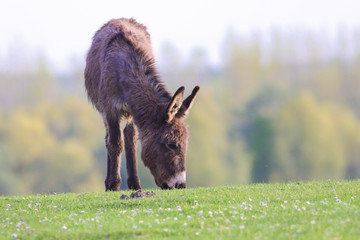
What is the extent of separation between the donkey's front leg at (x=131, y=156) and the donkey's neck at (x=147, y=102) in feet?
5.06

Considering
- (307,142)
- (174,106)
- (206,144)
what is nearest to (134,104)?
(174,106)

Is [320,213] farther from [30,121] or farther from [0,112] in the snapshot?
[0,112]

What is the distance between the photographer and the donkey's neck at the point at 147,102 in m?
10.7

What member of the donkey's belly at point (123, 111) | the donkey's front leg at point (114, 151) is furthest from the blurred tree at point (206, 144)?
the donkey's belly at point (123, 111)

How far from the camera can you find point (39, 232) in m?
7.34

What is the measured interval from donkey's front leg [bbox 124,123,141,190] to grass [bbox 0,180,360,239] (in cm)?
153

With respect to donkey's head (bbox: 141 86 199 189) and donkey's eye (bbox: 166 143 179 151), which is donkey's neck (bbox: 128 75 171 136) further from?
donkey's eye (bbox: 166 143 179 151)

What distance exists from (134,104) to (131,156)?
68.8 inches

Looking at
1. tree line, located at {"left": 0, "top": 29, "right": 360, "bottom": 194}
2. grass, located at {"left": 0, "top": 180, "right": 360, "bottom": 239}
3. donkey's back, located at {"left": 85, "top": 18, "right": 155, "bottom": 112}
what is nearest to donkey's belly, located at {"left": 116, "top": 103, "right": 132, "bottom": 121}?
donkey's back, located at {"left": 85, "top": 18, "right": 155, "bottom": 112}

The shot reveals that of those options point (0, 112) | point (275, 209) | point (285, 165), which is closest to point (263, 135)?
point (285, 165)

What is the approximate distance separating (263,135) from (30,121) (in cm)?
2816

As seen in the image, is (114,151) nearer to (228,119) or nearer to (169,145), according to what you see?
(169,145)

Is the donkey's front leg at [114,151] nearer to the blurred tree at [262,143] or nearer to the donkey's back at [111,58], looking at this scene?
the donkey's back at [111,58]

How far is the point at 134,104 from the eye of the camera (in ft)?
35.9
